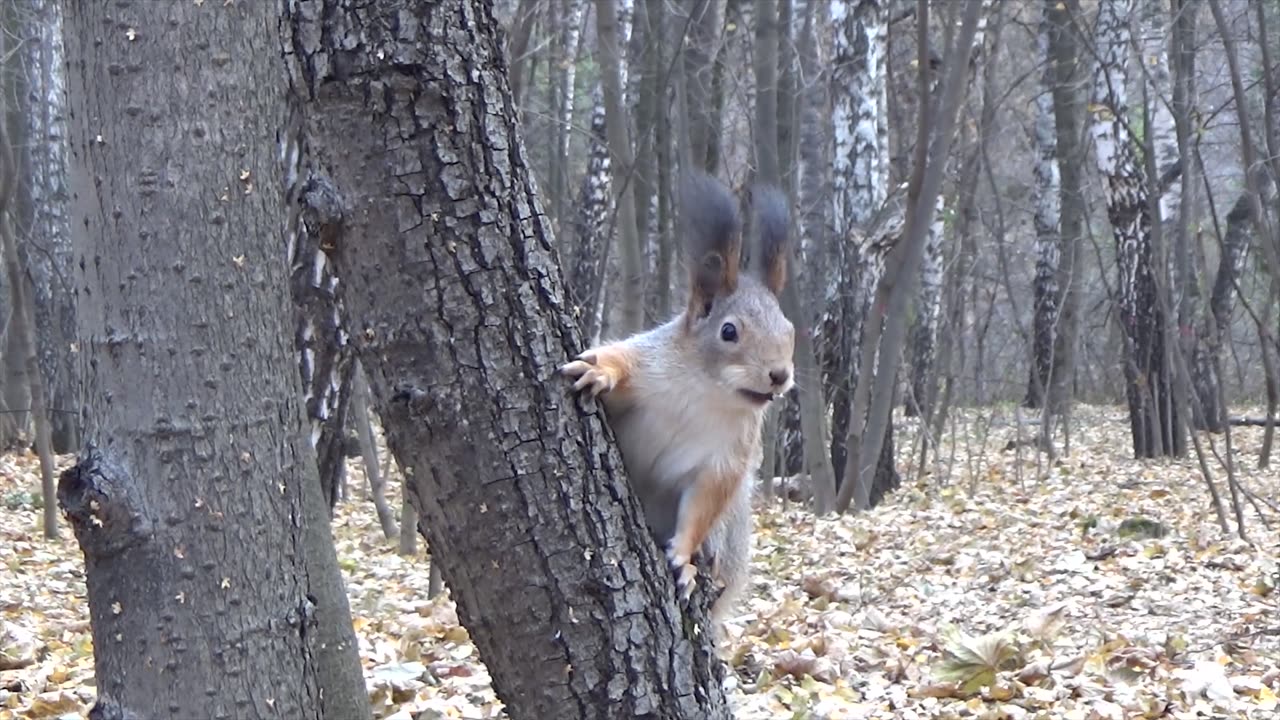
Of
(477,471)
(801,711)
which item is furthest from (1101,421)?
(477,471)

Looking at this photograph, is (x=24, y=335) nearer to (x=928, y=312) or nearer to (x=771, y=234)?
(x=771, y=234)

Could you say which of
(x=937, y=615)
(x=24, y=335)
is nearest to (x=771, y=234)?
(x=937, y=615)

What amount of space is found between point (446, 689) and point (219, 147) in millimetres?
2591

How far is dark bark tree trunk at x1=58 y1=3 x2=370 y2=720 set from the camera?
2309 mm

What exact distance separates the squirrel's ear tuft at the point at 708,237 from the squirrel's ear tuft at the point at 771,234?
0.16m

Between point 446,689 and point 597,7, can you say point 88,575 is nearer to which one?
point 446,689

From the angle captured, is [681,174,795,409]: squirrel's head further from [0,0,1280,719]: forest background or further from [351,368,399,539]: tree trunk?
[351,368,399,539]: tree trunk

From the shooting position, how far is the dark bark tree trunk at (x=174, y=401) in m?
2.31

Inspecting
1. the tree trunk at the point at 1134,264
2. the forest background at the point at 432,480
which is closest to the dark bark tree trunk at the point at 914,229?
the forest background at the point at 432,480

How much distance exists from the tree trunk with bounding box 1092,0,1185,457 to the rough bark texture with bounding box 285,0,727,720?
12051 millimetres

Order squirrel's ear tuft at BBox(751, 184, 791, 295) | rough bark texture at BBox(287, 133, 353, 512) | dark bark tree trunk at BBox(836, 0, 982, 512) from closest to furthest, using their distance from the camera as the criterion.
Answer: squirrel's ear tuft at BBox(751, 184, 791, 295)
rough bark texture at BBox(287, 133, 353, 512)
dark bark tree trunk at BBox(836, 0, 982, 512)

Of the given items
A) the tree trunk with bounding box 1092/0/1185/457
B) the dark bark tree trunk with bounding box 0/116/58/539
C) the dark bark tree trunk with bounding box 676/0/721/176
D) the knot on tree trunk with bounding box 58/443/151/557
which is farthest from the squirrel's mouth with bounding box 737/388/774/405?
the tree trunk with bounding box 1092/0/1185/457

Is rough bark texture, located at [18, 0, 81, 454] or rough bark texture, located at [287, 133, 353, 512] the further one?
rough bark texture, located at [18, 0, 81, 454]

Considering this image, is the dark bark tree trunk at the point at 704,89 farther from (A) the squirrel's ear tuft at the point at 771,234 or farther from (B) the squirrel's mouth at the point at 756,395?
(B) the squirrel's mouth at the point at 756,395
